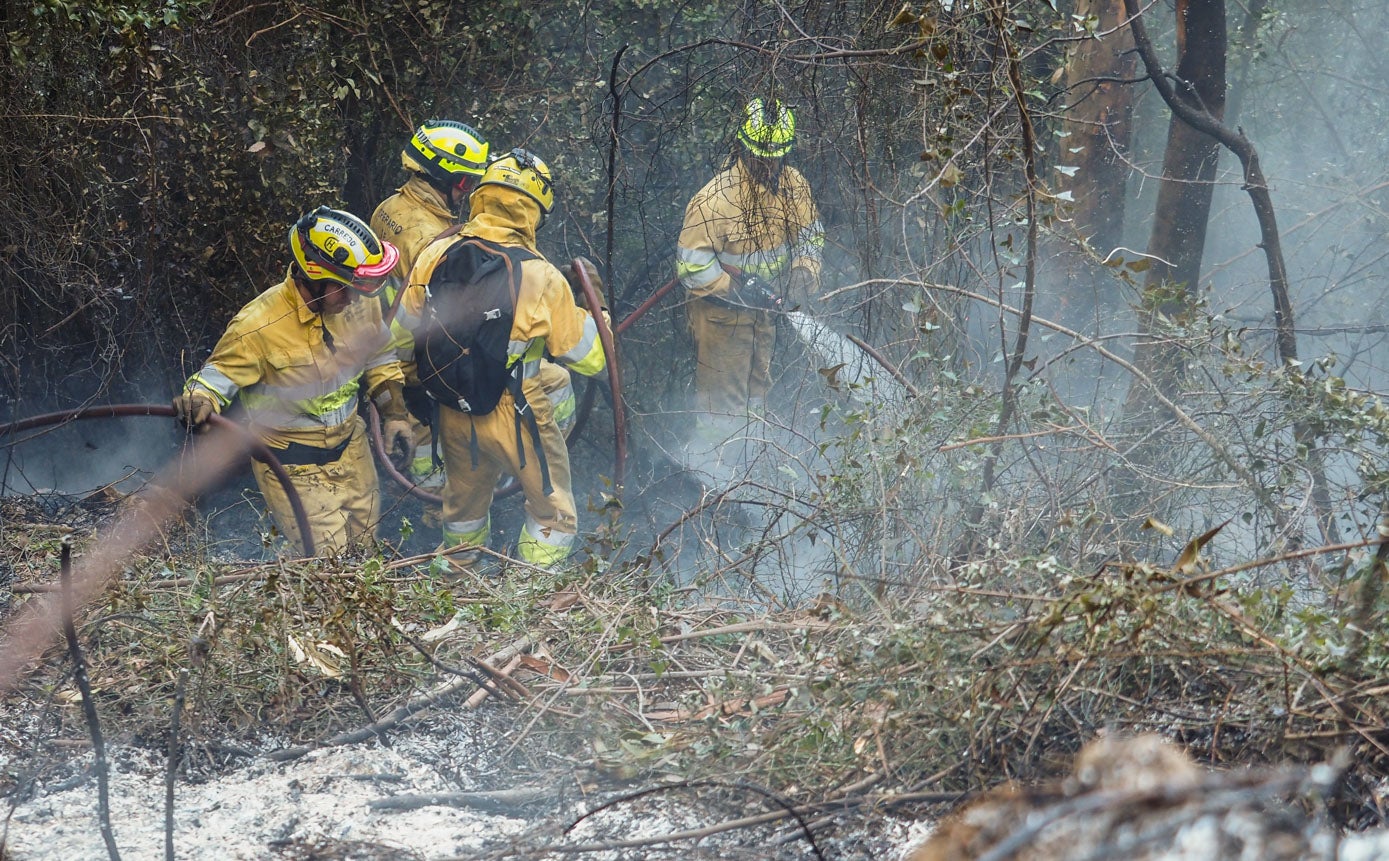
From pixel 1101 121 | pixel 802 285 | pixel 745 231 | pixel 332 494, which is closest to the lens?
pixel 332 494

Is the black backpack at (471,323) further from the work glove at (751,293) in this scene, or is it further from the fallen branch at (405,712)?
the fallen branch at (405,712)

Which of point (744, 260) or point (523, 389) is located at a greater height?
point (744, 260)

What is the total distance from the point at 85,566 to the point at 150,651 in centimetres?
87

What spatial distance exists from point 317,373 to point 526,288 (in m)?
1.05

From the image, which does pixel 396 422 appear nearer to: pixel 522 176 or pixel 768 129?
pixel 522 176

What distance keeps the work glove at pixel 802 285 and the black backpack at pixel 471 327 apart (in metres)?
1.65

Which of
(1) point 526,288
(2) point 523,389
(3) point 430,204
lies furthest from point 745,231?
(3) point 430,204

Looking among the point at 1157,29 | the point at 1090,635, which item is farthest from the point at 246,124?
the point at 1157,29

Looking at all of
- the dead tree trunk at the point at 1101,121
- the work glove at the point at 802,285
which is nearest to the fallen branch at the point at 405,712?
the work glove at the point at 802,285

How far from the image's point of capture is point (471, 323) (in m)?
5.12

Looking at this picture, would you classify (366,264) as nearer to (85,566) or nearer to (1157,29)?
(85,566)

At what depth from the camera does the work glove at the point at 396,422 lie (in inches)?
220

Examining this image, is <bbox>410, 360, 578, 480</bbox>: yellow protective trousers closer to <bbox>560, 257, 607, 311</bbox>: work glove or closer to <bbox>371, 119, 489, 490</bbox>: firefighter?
<bbox>371, 119, 489, 490</bbox>: firefighter

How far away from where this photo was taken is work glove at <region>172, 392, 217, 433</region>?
4.51 m
